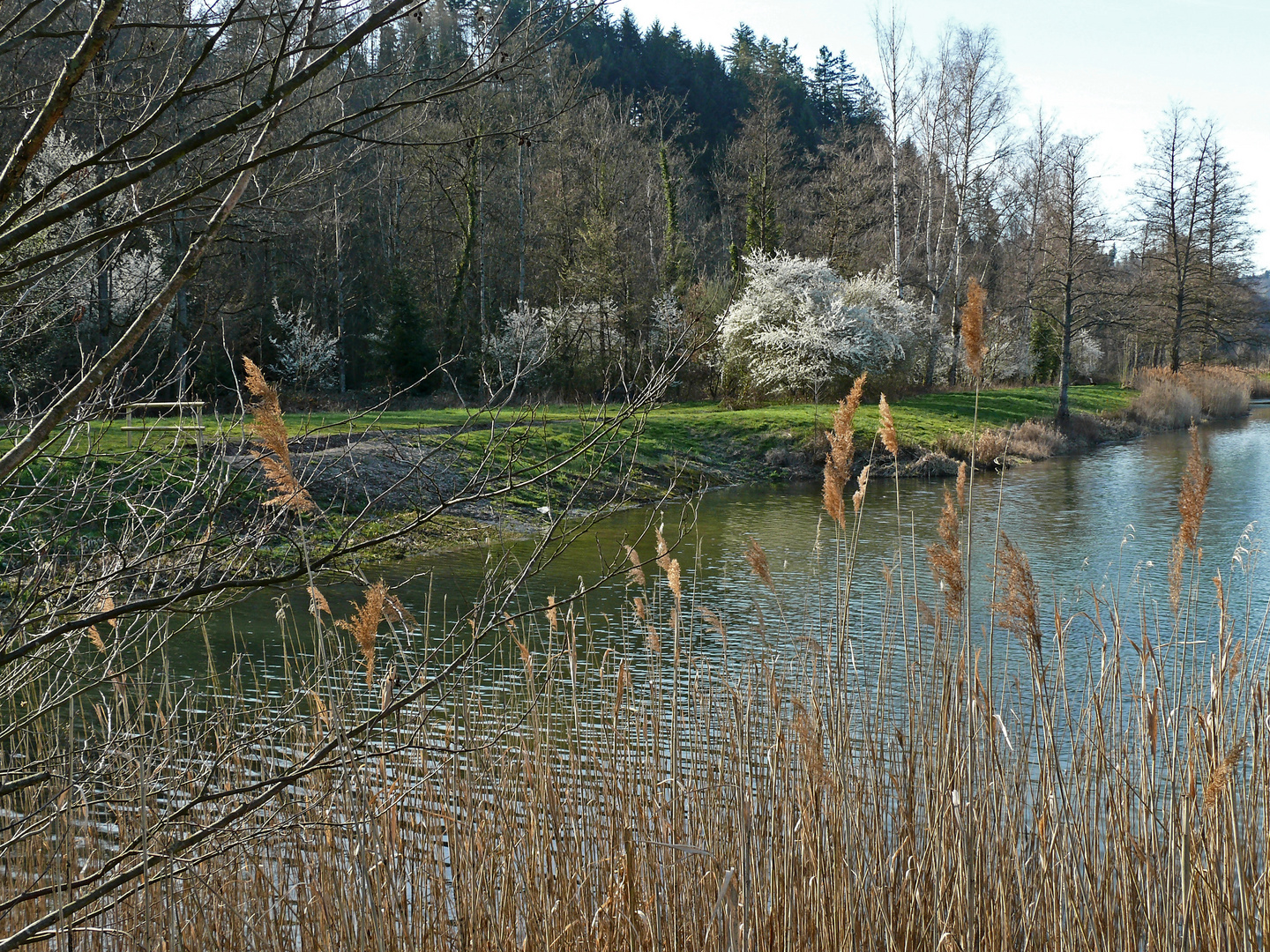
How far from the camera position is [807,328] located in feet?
83.0

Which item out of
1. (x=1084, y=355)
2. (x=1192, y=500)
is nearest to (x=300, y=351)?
(x=1192, y=500)

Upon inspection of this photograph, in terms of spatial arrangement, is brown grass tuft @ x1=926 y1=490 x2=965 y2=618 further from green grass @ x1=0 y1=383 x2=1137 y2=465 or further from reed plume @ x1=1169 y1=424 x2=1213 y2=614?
green grass @ x1=0 y1=383 x2=1137 y2=465

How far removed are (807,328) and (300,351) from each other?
12263 millimetres

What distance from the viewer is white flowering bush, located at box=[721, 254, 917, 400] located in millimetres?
25281

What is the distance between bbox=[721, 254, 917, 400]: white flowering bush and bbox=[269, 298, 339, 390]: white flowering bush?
9.70 meters

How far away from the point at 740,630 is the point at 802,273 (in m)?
19.1

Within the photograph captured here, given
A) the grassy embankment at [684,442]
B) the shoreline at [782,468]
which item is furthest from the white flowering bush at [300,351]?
the shoreline at [782,468]

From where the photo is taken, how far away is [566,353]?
89.5ft

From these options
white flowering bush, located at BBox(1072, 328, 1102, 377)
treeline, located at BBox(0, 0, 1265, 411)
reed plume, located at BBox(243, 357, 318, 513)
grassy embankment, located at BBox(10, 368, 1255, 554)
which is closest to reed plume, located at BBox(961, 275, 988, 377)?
reed plume, located at BBox(243, 357, 318, 513)

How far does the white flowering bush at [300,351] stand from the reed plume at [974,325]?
71.6 ft

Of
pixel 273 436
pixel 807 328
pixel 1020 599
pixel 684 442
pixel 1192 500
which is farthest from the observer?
pixel 807 328

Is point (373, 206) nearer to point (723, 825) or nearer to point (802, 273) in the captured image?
point (802, 273)

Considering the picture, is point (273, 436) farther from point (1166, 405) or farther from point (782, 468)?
point (1166, 405)

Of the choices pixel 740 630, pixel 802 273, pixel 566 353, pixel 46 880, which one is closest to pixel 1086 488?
pixel 740 630
